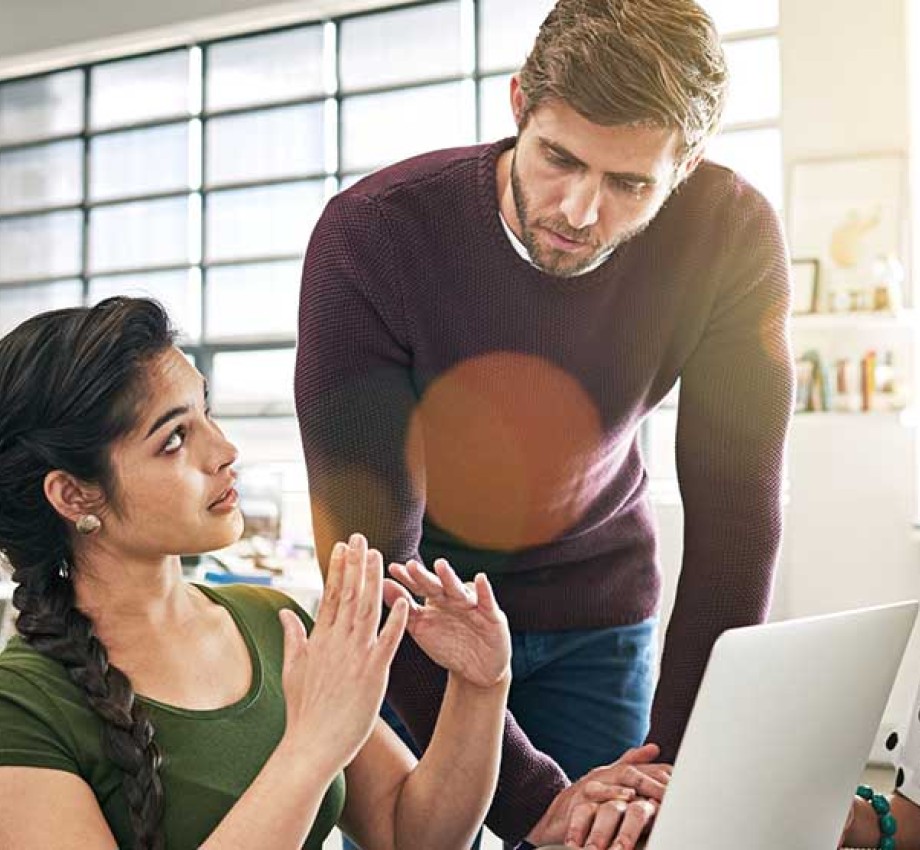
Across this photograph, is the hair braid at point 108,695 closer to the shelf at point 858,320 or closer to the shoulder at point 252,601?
the shoulder at point 252,601

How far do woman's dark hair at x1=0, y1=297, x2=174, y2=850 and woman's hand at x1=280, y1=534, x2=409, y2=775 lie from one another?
21 cm

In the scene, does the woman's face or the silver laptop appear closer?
the silver laptop

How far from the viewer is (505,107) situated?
616 centimetres

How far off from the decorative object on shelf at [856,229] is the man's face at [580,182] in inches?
134

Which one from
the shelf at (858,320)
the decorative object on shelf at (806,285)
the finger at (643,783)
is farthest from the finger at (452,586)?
the decorative object on shelf at (806,285)

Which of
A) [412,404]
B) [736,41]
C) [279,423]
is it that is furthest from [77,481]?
[279,423]

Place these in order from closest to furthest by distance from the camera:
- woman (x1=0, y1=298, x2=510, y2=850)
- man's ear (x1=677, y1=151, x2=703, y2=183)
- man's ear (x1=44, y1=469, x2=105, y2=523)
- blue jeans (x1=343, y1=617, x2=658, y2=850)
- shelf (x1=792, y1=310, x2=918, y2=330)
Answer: woman (x1=0, y1=298, x2=510, y2=850) → man's ear (x1=44, y1=469, x2=105, y2=523) → man's ear (x1=677, y1=151, x2=703, y2=183) → blue jeans (x1=343, y1=617, x2=658, y2=850) → shelf (x1=792, y1=310, x2=918, y2=330)

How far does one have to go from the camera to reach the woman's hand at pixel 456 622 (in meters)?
1.31

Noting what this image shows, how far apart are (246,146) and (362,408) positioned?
553 cm

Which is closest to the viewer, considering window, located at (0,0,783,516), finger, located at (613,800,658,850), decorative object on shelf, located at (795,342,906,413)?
finger, located at (613,800,658,850)

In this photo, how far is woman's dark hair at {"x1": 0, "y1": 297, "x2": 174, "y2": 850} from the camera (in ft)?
4.28

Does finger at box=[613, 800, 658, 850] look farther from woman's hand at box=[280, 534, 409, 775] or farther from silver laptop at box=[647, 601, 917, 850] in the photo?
woman's hand at box=[280, 534, 409, 775]

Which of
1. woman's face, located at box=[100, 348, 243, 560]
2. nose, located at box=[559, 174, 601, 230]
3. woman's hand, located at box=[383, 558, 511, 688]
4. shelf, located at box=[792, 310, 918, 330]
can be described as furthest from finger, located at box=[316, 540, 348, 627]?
shelf, located at box=[792, 310, 918, 330]

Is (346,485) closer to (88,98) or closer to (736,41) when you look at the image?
(736,41)
